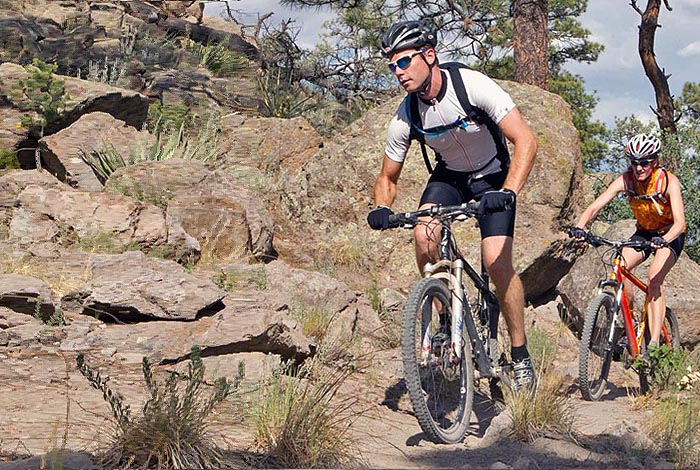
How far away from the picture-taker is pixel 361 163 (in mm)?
9906

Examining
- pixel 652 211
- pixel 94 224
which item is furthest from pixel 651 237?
pixel 94 224

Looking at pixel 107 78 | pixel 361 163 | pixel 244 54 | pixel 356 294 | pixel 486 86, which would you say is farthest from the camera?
pixel 244 54

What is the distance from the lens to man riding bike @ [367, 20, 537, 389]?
196 inches

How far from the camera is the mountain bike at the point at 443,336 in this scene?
461 centimetres

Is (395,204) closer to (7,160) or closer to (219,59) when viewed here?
(7,160)

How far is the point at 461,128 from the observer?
16.8ft

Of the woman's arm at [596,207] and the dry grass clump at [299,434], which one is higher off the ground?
the woman's arm at [596,207]

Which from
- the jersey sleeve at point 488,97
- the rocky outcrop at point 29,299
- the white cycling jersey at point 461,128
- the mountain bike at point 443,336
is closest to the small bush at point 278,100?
the rocky outcrop at point 29,299

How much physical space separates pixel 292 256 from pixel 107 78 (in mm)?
6179

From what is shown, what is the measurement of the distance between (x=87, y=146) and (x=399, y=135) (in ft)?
18.6

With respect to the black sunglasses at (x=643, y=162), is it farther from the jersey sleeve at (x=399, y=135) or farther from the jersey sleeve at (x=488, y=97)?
the jersey sleeve at (x=399, y=135)

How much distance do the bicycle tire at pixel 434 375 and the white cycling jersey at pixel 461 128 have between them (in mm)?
874

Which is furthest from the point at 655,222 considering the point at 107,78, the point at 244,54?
the point at 244,54

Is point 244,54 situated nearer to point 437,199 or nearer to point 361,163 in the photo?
point 361,163
